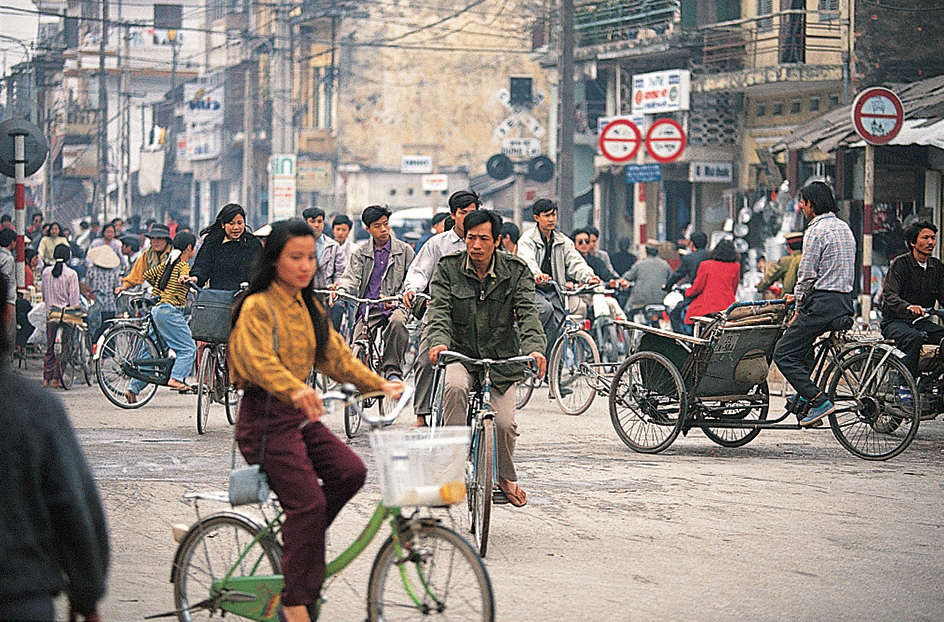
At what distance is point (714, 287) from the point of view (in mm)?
14000

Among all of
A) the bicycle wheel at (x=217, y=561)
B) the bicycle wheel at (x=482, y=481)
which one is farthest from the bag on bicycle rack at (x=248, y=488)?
the bicycle wheel at (x=482, y=481)

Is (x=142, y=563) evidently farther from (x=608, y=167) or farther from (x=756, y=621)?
(x=608, y=167)

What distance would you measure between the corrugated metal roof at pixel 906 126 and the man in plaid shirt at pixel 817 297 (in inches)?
225

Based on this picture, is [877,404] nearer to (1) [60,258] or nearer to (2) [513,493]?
(2) [513,493]

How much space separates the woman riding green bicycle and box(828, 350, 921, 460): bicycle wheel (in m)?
5.61

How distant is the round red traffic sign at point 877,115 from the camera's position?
46.0 feet

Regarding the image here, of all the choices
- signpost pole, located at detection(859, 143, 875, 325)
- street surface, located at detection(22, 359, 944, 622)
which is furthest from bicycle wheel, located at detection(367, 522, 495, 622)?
signpost pole, located at detection(859, 143, 875, 325)

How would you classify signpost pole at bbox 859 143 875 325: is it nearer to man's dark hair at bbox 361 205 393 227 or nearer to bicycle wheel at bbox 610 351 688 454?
bicycle wheel at bbox 610 351 688 454

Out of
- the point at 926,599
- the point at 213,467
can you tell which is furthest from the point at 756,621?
the point at 213,467

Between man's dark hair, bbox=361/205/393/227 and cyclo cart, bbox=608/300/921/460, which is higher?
man's dark hair, bbox=361/205/393/227

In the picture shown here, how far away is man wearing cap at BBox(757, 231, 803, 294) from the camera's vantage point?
13.3 m

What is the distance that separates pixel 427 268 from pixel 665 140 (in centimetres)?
1070

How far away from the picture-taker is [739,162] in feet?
91.1

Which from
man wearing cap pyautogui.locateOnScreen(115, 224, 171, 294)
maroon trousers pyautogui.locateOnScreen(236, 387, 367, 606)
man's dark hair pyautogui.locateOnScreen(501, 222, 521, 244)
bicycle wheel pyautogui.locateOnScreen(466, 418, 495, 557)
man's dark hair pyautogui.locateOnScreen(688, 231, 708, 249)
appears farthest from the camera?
man's dark hair pyautogui.locateOnScreen(688, 231, 708, 249)
